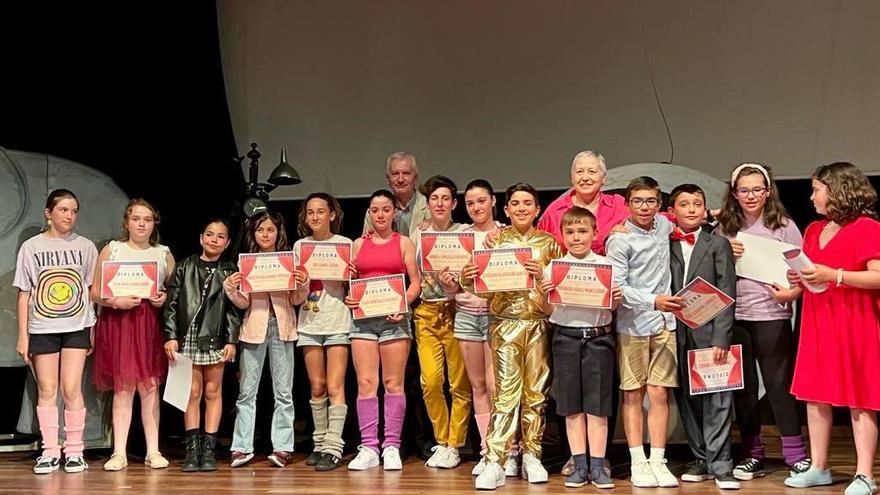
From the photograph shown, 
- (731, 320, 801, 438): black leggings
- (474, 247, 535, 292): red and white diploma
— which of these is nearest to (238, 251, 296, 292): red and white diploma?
(474, 247, 535, 292): red and white diploma

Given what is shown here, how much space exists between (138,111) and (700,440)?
4.08m

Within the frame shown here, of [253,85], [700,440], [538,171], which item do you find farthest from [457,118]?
[700,440]

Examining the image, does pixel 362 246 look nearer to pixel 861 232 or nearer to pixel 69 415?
pixel 69 415

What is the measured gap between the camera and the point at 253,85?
6785 millimetres

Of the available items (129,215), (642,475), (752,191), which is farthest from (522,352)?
(129,215)

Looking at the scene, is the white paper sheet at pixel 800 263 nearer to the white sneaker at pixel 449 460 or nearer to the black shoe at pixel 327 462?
the white sneaker at pixel 449 460

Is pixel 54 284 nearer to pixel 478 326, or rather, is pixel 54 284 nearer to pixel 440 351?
pixel 440 351

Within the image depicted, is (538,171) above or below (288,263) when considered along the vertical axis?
above

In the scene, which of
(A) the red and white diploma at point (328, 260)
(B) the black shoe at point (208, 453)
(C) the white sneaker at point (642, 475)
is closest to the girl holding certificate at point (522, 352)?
(C) the white sneaker at point (642, 475)

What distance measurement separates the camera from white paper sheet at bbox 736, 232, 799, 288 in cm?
429

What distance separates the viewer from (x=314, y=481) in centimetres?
457

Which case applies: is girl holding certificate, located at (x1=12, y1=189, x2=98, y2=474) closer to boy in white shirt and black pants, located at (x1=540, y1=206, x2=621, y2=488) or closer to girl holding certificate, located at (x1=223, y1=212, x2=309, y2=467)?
girl holding certificate, located at (x1=223, y1=212, x2=309, y2=467)

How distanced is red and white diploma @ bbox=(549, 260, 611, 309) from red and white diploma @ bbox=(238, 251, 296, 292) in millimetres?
1477

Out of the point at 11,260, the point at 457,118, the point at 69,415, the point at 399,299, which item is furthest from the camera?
the point at 457,118
